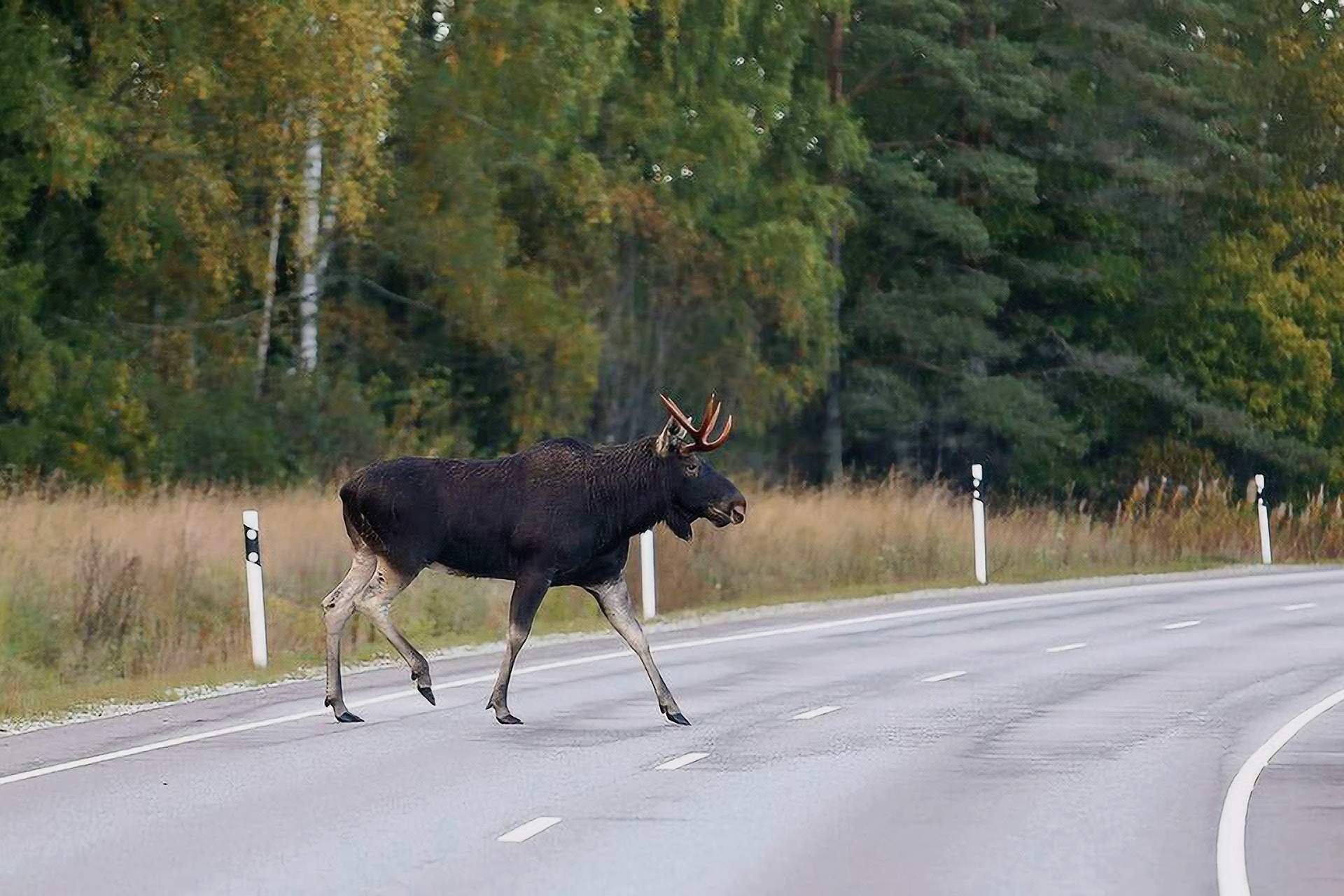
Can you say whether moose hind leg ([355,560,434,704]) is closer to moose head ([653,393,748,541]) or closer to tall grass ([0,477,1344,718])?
moose head ([653,393,748,541])

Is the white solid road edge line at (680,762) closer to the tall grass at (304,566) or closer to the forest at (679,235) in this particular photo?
the tall grass at (304,566)

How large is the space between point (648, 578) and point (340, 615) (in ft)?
34.5

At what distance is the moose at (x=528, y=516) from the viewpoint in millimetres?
18250

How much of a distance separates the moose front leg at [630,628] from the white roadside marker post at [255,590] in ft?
15.5

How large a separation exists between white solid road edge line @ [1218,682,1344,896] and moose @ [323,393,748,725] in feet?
11.9

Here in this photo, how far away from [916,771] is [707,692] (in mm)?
5127

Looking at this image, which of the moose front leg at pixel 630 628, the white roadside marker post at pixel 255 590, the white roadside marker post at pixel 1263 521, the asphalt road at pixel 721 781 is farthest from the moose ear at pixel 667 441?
the white roadside marker post at pixel 1263 521

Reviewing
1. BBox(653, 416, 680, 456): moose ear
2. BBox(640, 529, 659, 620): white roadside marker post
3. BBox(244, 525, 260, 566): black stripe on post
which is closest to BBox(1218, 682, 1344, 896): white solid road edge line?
BBox(653, 416, 680, 456): moose ear

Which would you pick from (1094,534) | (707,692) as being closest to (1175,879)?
(707,692)

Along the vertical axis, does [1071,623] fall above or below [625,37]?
below

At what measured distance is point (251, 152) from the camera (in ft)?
120

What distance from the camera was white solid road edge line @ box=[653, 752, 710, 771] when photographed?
15164 mm

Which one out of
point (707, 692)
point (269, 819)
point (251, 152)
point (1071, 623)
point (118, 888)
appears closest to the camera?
point (118, 888)

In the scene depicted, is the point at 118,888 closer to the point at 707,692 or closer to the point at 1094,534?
the point at 707,692
